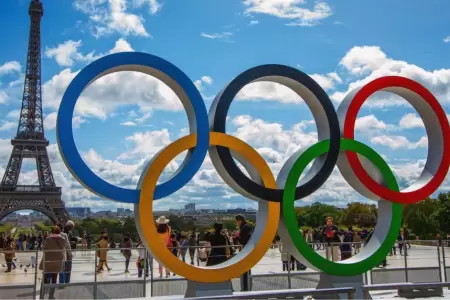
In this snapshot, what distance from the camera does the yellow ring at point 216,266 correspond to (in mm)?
9289

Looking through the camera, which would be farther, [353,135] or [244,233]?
[244,233]

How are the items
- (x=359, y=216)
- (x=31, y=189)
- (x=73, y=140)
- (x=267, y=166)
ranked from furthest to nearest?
(x=31, y=189)
(x=359, y=216)
(x=267, y=166)
(x=73, y=140)

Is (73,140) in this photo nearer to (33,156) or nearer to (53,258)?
(53,258)

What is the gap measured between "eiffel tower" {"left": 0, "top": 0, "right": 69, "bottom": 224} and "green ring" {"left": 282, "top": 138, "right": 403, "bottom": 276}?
4773 centimetres

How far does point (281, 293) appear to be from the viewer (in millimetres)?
5637

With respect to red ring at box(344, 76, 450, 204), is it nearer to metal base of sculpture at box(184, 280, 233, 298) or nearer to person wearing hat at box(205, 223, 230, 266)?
person wearing hat at box(205, 223, 230, 266)

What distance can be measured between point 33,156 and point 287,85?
177 feet

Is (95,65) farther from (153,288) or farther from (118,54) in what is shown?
(153,288)

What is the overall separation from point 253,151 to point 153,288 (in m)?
4.08

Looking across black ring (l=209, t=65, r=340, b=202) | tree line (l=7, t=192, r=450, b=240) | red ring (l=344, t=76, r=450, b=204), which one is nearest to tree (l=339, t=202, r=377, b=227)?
tree line (l=7, t=192, r=450, b=240)

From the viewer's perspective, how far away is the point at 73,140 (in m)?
9.02

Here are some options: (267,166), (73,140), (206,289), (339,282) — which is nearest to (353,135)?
(267,166)

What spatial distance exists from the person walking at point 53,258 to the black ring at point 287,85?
3992 millimetres

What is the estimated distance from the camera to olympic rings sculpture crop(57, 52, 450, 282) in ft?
30.6
